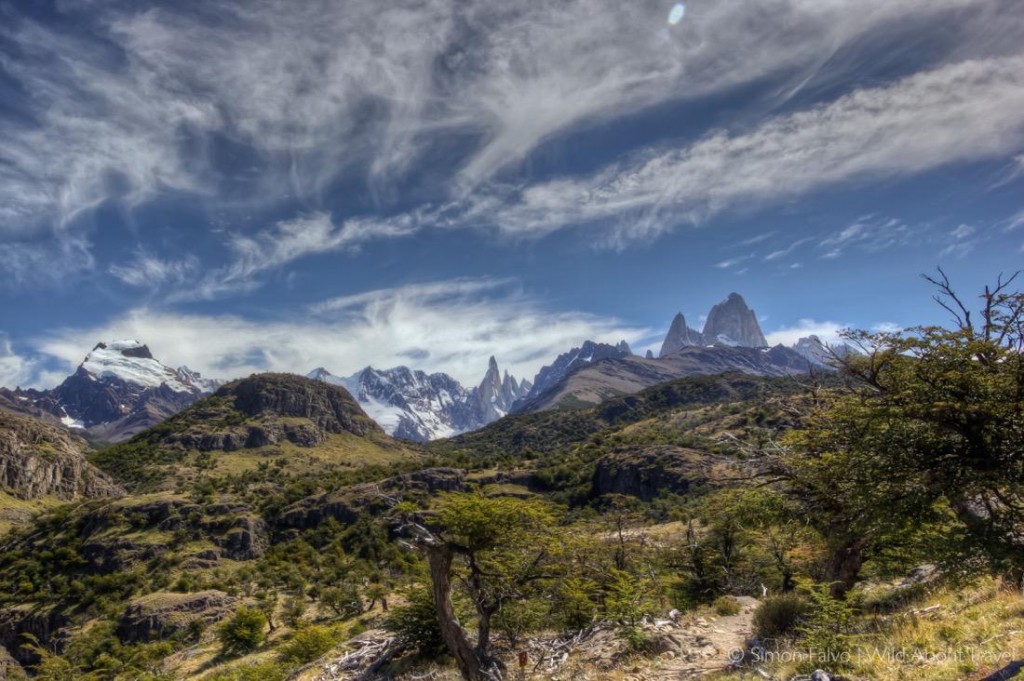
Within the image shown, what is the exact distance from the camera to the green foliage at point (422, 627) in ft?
58.3

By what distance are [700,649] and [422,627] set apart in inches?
363

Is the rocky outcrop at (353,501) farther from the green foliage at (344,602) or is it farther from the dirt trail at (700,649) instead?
the dirt trail at (700,649)

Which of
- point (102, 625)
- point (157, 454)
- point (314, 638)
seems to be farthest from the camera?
Answer: point (157, 454)

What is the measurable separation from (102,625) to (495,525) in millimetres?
75917

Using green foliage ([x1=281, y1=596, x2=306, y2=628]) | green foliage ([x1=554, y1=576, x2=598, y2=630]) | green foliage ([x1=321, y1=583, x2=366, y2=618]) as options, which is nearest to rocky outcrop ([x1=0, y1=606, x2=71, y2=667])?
green foliage ([x1=281, y1=596, x2=306, y2=628])

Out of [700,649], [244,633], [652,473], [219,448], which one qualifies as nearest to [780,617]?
[700,649]

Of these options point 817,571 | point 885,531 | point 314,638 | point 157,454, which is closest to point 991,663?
point 885,531

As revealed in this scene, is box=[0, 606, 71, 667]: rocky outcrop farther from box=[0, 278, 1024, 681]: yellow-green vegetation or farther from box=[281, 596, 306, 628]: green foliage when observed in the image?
box=[281, 596, 306, 628]: green foliage

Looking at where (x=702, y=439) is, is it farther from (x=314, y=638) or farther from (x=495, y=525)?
(x=495, y=525)

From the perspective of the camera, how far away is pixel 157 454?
15412cm

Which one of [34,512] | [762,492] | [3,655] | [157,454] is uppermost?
[157,454]

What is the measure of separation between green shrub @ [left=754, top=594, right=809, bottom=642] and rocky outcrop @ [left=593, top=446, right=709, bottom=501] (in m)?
88.5

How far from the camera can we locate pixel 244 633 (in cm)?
4566

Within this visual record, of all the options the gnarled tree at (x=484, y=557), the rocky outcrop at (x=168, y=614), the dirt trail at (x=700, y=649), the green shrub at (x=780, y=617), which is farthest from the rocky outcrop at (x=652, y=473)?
the gnarled tree at (x=484, y=557)
